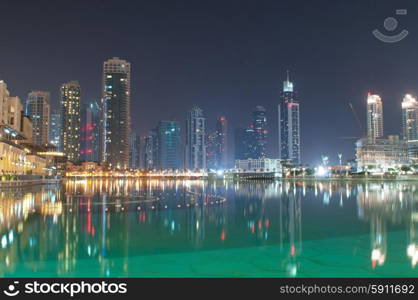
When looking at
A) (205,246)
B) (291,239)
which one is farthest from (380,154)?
(205,246)

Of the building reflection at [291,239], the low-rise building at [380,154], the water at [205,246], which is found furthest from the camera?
the low-rise building at [380,154]

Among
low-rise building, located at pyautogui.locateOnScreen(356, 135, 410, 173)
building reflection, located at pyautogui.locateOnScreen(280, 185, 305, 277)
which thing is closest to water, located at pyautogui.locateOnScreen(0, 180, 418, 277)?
building reflection, located at pyautogui.locateOnScreen(280, 185, 305, 277)

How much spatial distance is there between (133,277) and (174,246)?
331cm

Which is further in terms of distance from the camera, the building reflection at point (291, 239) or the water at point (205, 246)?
the building reflection at point (291, 239)

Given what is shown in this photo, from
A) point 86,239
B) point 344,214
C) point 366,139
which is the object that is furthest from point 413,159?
point 86,239

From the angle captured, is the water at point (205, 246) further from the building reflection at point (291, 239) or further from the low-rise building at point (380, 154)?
the low-rise building at point (380, 154)

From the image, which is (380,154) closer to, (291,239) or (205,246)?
(291,239)

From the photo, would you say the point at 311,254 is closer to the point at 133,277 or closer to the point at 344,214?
the point at 133,277

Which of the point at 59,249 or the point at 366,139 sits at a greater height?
the point at 366,139

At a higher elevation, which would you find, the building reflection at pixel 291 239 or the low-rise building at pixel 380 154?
the low-rise building at pixel 380 154

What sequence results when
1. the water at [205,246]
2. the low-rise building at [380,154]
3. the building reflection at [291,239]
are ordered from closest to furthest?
the water at [205,246] → the building reflection at [291,239] → the low-rise building at [380,154]

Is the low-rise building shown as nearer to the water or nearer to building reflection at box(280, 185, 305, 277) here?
building reflection at box(280, 185, 305, 277)

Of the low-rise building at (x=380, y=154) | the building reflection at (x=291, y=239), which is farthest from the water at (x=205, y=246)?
the low-rise building at (x=380, y=154)

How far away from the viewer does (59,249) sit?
10.4m
